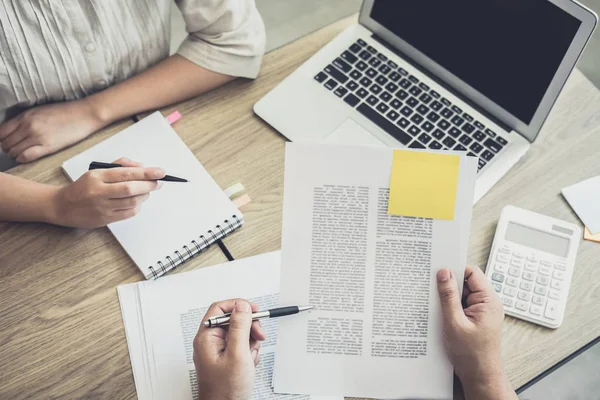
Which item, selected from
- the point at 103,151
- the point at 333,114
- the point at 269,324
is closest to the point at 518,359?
the point at 269,324

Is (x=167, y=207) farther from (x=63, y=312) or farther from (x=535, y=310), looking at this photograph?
(x=535, y=310)

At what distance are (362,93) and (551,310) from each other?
1.55 ft

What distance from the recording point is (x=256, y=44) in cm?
105

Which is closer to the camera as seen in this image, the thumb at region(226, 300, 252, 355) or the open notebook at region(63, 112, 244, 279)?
the thumb at region(226, 300, 252, 355)

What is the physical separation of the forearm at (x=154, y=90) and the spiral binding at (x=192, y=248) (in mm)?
268

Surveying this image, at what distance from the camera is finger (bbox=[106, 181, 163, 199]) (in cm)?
86

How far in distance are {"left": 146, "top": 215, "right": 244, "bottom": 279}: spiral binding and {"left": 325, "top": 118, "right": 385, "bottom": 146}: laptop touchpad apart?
217 mm

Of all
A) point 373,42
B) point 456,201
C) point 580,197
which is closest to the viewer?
point 456,201

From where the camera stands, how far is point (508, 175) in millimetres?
980

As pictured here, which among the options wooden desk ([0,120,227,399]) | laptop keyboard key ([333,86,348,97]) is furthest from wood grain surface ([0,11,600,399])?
laptop keyboard key ([333,86,348,97])

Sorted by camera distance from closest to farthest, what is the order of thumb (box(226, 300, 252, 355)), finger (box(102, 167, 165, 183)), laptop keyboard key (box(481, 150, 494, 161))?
thumb (box(226, 300, 252, 355))
finger (box(102, 167, 165, 183))
laptop keyboard key (box(481, 150, 494, 161))

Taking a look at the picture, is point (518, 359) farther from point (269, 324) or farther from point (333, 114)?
point (333, 114)

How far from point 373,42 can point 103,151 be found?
1.71 feet

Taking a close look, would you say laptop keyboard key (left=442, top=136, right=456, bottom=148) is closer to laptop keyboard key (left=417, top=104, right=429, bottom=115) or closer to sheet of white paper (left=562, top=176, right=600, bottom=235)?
laptop keyboard key (left=417, top=104, right=429, bottom=115)
